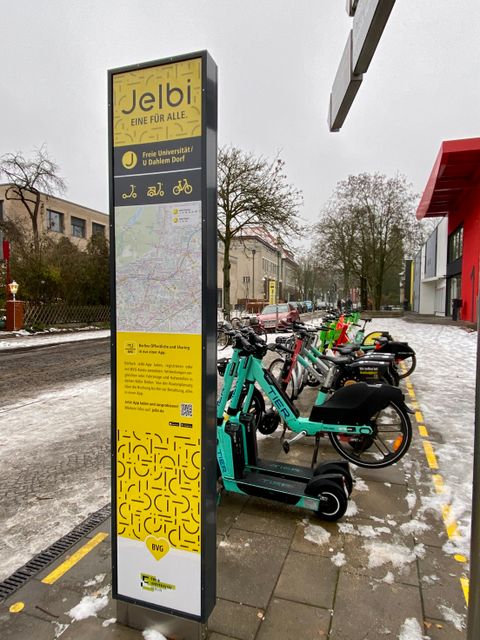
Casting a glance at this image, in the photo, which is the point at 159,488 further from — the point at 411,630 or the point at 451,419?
the point at 451,419

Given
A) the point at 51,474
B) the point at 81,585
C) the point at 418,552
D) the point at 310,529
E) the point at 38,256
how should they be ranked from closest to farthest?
1. the point at 81,585
2. the point at 418,552
3. the point at 310,529
4. the point at 51,474
5. the point at 38,256

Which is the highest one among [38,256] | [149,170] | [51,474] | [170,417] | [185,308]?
[38,256]

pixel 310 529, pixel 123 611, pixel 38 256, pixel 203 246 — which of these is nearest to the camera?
pixel 203 246

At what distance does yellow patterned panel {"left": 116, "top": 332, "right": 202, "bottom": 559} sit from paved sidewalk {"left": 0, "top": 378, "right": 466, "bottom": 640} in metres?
0.56

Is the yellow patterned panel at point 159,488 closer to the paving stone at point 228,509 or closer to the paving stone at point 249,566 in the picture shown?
the paving stone at point 249,566

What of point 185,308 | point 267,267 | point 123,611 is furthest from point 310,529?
point 267,267

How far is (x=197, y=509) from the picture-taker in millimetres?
1946

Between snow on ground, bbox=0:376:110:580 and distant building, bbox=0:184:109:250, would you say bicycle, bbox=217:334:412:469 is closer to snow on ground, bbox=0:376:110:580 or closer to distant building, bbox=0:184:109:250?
snow on ground, bbox=0:376:110:580

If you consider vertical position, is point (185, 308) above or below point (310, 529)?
above

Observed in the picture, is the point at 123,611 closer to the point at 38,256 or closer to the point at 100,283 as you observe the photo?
the point at 38,256

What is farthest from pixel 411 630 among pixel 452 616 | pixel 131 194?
pixel 131 194

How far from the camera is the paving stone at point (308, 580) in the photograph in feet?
7.55

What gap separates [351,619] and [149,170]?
2.37 m

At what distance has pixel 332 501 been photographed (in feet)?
9.98
